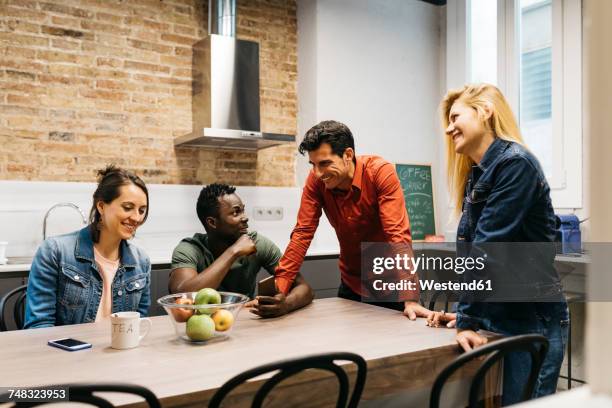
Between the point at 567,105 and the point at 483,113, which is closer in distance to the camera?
the point at 483,113

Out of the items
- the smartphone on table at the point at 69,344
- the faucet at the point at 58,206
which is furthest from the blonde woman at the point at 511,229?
the faucet at the point at 58,206

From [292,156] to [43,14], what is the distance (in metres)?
2.17

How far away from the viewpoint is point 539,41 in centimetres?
418

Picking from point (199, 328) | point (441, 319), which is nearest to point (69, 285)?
point (199, 328)

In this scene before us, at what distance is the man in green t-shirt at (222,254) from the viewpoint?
7.44 ft

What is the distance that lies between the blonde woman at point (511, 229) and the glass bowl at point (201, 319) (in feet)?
2.31

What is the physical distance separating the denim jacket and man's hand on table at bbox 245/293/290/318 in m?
0.65

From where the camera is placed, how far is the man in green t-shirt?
2268mm

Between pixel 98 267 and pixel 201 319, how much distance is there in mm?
648

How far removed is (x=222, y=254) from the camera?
2385mm

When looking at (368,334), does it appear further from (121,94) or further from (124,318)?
(121,94)

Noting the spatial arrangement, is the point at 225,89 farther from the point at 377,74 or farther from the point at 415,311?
the point at 415,311

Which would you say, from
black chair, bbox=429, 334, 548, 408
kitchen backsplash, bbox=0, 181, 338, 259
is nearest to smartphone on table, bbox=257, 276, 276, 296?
black chair, bbox=429, 334, 548, 408

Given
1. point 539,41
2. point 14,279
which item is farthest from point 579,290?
point 14,279
